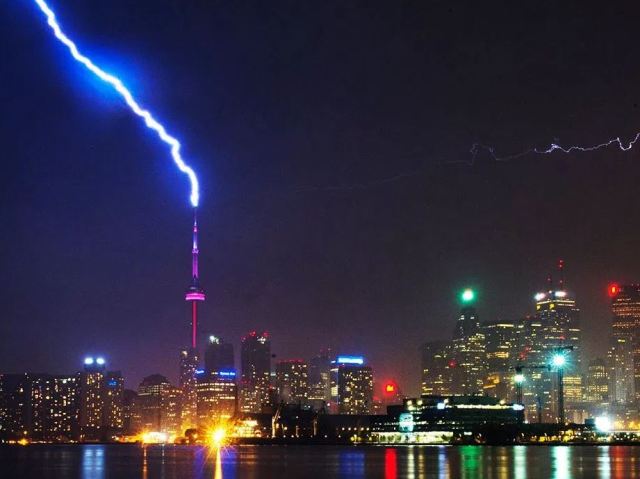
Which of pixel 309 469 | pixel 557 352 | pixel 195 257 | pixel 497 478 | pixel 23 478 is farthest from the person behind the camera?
pixel 557 352

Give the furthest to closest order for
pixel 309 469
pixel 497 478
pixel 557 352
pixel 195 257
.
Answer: pixel 557 352 → pixel 195 257 → pixel 309 469 → pixel 497 478

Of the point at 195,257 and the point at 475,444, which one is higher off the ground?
the point at 195,257

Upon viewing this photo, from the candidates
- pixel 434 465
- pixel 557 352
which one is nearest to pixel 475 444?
pixel 557 352

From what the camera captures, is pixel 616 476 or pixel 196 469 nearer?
Answer: pixel 616 476

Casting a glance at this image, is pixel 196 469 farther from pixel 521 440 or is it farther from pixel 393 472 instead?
pixel 521 440

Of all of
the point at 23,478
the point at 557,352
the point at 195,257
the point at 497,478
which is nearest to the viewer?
the point at 497,478

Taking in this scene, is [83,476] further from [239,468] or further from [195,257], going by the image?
[195,257]

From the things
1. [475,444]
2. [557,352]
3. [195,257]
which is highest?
[195,257]

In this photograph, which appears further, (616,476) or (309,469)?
(309,469)

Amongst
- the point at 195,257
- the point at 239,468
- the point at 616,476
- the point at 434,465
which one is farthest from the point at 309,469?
the point at 195,257
